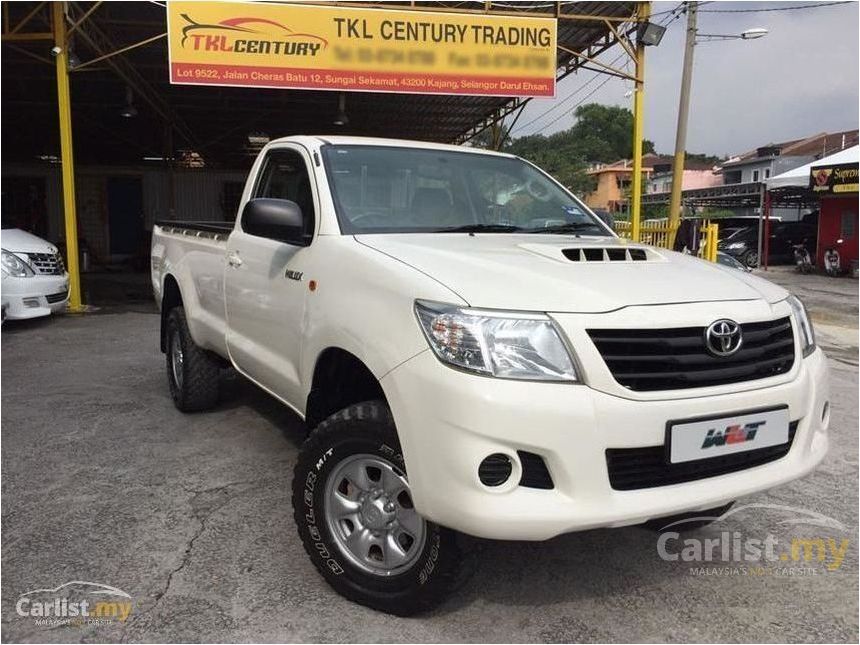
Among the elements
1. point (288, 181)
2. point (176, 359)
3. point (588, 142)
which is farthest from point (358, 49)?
point (588, 142)

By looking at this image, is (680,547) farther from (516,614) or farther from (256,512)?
(256,512)

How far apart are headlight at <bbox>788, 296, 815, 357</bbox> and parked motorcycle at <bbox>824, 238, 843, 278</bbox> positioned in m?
19.1

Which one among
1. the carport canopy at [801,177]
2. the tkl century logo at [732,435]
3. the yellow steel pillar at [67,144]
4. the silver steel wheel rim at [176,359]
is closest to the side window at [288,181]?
the silver steel wheel rim at [176,359]

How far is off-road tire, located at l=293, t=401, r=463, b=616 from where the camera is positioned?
231cm

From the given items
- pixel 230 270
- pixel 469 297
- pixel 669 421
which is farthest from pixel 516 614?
pixel 230 270

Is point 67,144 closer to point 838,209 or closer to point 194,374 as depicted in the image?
point 194,374

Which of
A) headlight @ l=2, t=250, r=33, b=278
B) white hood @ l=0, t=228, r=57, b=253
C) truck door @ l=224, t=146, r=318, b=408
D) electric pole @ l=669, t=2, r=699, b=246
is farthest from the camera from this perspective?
electric pole @ l=669, t=2, r=699, b=246

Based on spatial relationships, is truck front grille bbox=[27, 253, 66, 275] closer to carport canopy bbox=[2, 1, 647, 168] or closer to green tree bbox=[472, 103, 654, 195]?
carport canopy bbox=[2, 1, 647, 168]

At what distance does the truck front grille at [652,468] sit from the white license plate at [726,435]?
3cm

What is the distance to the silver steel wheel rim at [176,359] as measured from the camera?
Result: 499 cm

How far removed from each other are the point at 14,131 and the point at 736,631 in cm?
2238

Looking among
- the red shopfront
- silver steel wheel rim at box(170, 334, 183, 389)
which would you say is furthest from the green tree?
silver steel wheel rim at box(170, 334, 183, 389)

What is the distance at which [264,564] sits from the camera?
2.86 meters

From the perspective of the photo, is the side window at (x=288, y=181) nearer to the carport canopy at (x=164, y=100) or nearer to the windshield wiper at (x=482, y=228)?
the windshield wiper at (x=482, y=228)
